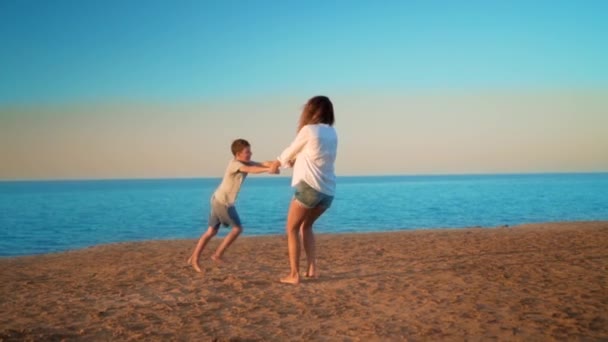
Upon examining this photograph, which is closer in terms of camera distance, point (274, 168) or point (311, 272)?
point (274, 168)

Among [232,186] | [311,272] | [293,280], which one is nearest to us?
[293,280]

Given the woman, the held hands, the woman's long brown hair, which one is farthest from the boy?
the woman's long brown hair

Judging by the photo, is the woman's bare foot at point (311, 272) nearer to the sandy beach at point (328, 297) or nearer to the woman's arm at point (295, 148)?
the sandy beach at point (328, 297)

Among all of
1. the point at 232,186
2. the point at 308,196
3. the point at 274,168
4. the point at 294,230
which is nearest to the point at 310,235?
the point at 294,230

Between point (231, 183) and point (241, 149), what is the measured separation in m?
0.50

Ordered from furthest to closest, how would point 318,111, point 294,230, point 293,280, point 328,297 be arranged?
point 293,280 → point 294,230 → point 318,111 → point 328,297

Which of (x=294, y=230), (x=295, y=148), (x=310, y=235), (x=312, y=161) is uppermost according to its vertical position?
(x=295, y=148)

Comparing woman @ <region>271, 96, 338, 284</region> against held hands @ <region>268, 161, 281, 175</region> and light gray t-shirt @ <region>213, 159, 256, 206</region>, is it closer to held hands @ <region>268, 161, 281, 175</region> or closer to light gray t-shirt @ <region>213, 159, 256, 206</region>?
held hands @ <region>268, 161, 281, 175</region>

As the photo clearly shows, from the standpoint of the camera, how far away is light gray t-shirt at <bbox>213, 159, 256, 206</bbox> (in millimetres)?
7246

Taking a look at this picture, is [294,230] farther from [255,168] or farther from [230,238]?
[230,238]

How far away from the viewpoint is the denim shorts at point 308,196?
6.04 m

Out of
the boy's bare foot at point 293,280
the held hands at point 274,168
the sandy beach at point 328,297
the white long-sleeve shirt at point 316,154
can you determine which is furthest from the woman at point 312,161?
the sandy beach at point 328,297

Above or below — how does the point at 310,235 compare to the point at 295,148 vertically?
below

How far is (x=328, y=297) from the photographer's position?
584cm
